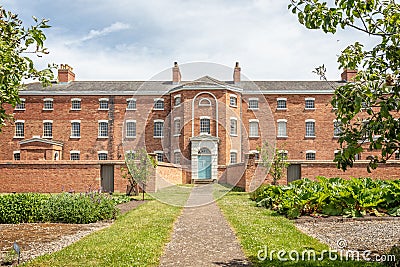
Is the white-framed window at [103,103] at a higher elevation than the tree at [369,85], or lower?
higher

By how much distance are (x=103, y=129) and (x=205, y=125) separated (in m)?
9.92

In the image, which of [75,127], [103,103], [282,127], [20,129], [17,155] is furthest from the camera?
[103,103]

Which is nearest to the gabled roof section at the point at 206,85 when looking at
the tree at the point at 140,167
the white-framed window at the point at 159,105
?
the white-framed window at the point at 159,105

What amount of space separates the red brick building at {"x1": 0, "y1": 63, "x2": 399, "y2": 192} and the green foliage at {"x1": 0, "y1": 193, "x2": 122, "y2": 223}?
22.8m

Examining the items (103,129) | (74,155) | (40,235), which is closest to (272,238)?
(40,235)

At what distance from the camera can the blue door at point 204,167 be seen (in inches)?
1327

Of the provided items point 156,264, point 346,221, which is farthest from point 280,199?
point 156,264

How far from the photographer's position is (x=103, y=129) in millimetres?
39219

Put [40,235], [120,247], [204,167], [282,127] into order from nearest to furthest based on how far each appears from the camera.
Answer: [120,247]
[40,235]
[204,167]
[282,127]

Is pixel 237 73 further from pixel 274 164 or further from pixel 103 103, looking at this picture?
pixel 274 164

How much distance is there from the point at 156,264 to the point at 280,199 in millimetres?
8060

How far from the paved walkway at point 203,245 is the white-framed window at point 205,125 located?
23216 mm

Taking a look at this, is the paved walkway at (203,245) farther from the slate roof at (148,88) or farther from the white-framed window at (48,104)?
the white-framed window at (48,104)

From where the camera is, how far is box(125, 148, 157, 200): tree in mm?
20750
